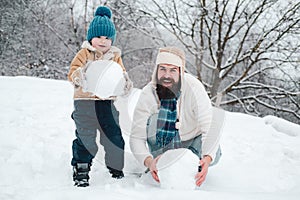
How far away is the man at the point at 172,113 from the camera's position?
181 centimetres

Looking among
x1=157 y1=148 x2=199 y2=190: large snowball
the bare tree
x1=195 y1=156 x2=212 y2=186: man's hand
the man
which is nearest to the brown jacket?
the man

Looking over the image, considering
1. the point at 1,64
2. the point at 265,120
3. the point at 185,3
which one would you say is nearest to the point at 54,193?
A: the point at 265,120

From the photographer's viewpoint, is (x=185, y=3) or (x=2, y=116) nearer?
(x=2, y=116)

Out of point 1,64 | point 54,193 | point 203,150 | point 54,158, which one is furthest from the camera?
point 1,64

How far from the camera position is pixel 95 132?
1.94 m

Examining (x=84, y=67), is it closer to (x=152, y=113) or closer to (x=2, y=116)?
(x=152, y=113)

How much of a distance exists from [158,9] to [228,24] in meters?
1.66

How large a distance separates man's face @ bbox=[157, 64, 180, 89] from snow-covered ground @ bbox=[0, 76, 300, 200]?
0.49 meters

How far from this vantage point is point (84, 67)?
72.9 inches

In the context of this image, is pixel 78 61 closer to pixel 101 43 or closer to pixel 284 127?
pixel 101 43

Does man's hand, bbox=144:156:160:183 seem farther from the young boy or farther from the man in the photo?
the young boy

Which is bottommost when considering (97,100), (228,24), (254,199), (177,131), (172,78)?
(254,199)

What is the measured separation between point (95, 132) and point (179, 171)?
670mm

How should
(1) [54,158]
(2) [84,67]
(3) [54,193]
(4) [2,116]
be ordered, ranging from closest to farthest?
1. (3) [54,193]
2. (2) [84,67]
3. (1) [54,158]
4. (4) [2,116]
